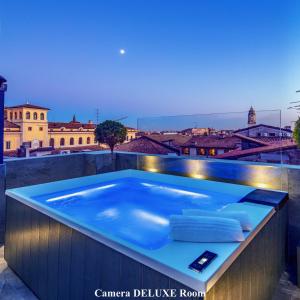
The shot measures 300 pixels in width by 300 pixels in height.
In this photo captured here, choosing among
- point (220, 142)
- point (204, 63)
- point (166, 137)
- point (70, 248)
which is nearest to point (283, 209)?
point (220, 142)

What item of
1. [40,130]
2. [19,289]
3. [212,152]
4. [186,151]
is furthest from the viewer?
[40,130]

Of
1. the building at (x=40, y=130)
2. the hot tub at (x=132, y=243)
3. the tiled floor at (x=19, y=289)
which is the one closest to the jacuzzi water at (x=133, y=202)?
the hot tub at (x=132, y=243)

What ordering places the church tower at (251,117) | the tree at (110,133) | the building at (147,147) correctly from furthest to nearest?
the tree at (110,133) < the building at (147,147) < the church tower at (251,117)

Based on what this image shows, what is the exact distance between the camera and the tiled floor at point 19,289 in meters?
1.89

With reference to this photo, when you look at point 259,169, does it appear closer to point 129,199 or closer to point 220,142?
point 220,142

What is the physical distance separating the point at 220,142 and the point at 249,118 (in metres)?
0.54

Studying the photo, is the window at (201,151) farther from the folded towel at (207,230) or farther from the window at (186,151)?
the folded towel at (207,230)

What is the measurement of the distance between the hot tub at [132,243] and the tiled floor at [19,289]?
0.07m

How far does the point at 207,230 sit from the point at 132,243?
0.47m

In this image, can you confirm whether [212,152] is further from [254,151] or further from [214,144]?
[254,151]

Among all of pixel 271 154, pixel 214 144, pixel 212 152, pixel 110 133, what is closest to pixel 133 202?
pixel 212 152

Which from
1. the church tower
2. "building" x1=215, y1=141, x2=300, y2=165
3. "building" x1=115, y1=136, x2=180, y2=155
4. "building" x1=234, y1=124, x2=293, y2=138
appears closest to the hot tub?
"building" x1=215, y1=141, x2=300, y2=165

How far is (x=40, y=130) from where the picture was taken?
17.4m

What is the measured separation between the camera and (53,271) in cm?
172
